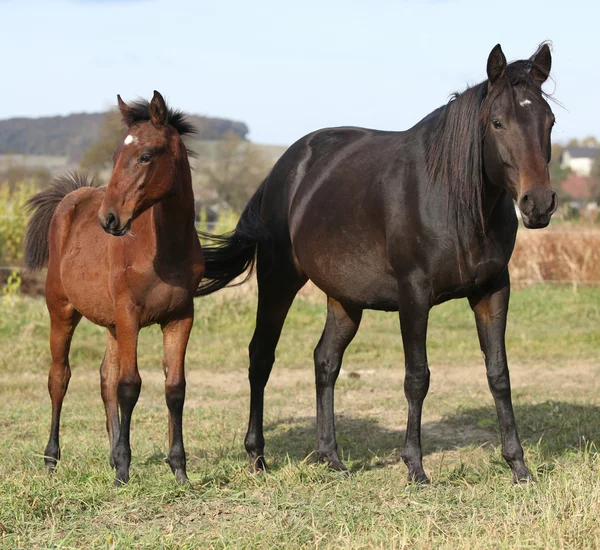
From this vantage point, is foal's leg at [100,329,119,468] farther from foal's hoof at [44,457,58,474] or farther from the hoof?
the hoof

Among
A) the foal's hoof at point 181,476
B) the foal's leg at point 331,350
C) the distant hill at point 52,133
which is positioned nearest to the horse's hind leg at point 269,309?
the foal's leg at point 331,350

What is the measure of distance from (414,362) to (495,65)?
1670 mm

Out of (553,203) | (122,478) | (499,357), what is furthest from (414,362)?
(122,478)

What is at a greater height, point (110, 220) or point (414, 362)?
point (110, 220)

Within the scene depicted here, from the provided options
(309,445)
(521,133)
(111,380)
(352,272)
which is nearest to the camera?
(521,133)

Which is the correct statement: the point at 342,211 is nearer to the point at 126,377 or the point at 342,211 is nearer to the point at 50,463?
the point at 126,377

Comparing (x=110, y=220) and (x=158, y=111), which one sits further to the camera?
(x=158, y=111)

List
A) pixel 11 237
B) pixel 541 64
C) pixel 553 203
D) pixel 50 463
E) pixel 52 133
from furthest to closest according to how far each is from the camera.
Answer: pixel 52 133 < pixel 11 237 < pixel 50 463 < pixel 541 64 < pixel 553 203

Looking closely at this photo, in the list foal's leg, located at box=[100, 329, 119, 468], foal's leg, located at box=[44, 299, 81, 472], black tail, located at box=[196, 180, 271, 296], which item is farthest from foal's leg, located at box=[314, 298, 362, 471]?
foal's leg, located at box=[44, 299, 81, 472]

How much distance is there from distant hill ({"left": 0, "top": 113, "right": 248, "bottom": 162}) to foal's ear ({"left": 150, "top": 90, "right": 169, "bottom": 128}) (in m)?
55.2

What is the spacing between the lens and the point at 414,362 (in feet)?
16.1

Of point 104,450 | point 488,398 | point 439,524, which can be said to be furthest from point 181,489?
point 488,398

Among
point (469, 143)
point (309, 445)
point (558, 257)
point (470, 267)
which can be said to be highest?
point (469, 143)

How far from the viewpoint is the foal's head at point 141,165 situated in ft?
14.7
